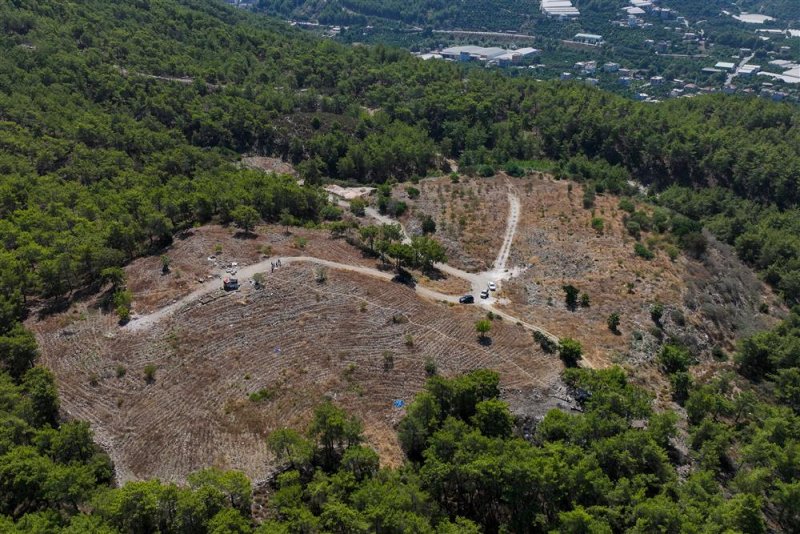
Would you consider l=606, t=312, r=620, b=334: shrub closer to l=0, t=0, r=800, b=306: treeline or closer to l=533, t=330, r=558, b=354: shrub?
l=533, t=330, r=558, b=354: shrub

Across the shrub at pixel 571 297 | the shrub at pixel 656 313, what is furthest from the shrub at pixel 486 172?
the shrub at pixel 656 313

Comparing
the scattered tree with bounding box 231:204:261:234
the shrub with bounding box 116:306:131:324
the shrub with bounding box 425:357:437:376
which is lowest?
the shrub with bounding box 425:357:437:376

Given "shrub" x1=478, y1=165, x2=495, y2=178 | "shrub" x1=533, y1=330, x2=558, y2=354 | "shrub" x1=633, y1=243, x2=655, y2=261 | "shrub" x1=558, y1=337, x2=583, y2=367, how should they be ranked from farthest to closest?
"shrub" x1=478, y1=165, x2=495, y2=178 < "shrub" x1=633, y1=243, x2=655, y2=261 < "shrub" x1=533, y1=330, x2=558, y2=354 < "shrub" x1=558, y1=337, x2=583, y2=367

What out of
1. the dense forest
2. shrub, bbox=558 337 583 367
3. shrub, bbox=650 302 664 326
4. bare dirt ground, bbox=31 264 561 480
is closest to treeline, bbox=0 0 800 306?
the dense forest

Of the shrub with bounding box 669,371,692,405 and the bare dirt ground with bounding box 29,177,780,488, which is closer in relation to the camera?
the bare dirt ground with bounding box 29,177,780,488

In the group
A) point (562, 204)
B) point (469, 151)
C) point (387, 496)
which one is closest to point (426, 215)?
point (562, 204)

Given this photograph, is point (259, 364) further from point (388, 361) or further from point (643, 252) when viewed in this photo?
point (643, 252)
